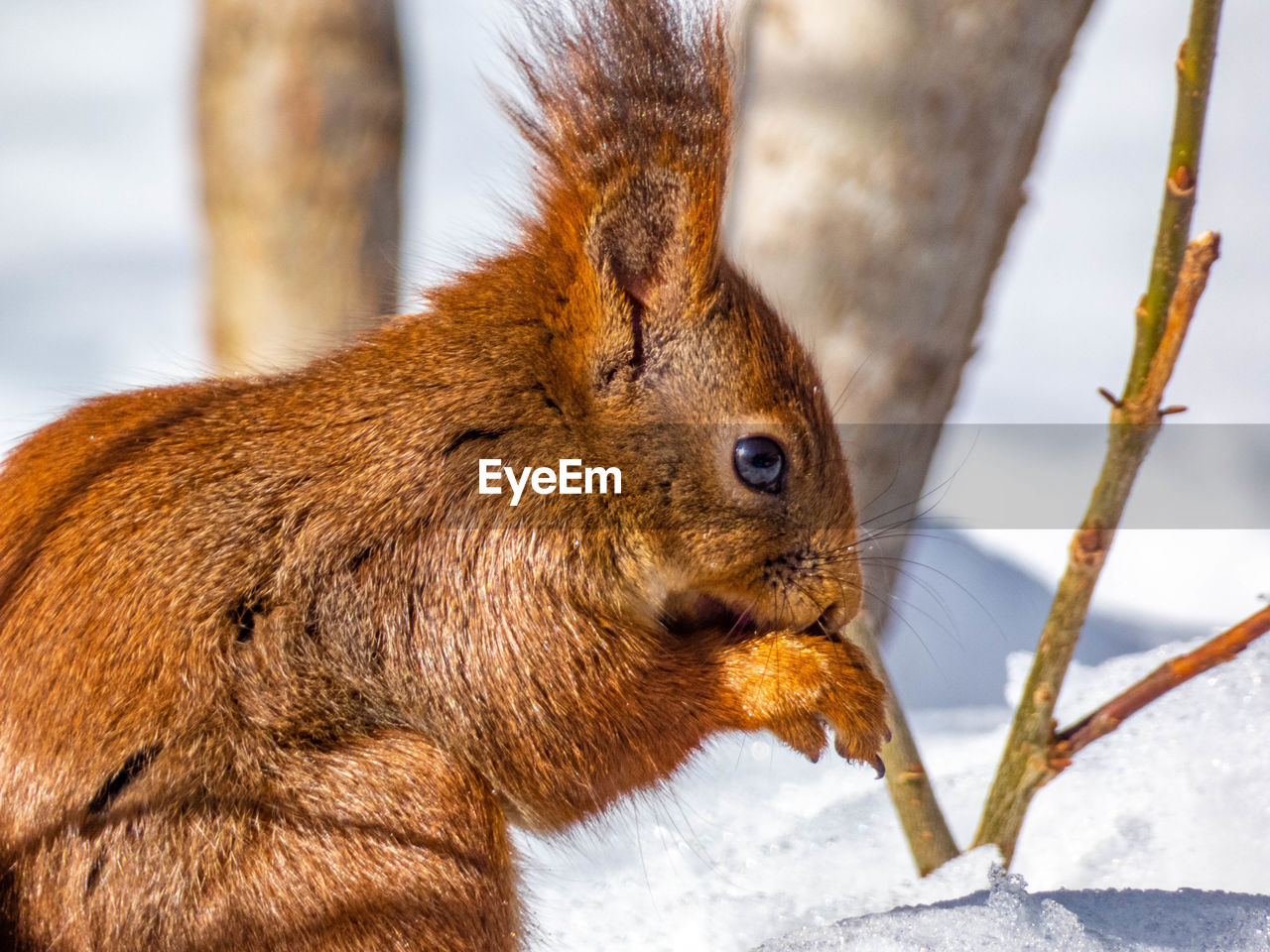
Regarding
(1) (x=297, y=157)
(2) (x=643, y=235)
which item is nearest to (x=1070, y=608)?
(2) (x=643, y=235)

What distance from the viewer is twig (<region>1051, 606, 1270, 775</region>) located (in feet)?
3.24

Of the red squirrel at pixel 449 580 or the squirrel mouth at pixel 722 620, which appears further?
the squirrel mouth at pixel 722 620

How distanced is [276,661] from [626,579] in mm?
265

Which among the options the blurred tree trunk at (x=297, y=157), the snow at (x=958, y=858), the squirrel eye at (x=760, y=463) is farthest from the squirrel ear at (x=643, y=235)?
the blurred tree trunk at (x=297, y=157)

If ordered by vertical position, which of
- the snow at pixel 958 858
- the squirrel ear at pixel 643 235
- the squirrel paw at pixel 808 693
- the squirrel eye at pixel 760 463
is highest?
the squirrel ear at pixel 643 235

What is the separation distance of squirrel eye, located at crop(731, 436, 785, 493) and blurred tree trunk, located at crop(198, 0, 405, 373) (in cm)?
94

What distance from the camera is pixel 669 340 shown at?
3.20 feet

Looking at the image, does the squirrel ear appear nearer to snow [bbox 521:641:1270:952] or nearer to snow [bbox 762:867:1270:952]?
snow [bbox 521:641:1270:952]

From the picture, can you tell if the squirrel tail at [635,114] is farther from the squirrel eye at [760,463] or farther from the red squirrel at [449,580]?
the squirrel eye at [760,463]

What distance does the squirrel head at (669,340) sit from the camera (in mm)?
898

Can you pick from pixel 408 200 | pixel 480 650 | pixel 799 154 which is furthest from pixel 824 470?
pixel 408 200

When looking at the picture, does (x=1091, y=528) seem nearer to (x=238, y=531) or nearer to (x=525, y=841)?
(x=525, y=841)

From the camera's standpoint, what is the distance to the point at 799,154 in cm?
130

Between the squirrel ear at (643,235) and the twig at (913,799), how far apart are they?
17.6 inches
